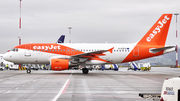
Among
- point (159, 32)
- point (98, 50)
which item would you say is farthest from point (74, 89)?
point (159, 32)

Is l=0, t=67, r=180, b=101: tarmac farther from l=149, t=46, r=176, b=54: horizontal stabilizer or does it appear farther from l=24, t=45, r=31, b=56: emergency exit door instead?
l=149, t=46, r=176, b=54: horizontal stabilizer

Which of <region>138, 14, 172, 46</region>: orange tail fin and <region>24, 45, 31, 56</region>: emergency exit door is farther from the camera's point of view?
<region>138, 14, 172, 46</region>: orange tail fin

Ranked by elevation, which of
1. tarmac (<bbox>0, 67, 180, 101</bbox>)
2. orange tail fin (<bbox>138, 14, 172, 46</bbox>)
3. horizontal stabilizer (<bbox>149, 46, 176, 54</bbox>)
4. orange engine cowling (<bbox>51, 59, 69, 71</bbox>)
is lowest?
tarmac (<bbox>0, 67, 180, 101</bbox>)

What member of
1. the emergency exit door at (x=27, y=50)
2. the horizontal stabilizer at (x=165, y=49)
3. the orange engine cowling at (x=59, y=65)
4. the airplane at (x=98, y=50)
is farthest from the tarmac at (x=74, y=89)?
the horizontal stabilizer at (x=165, y=49)

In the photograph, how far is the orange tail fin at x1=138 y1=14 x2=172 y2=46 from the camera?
32125 millimetres

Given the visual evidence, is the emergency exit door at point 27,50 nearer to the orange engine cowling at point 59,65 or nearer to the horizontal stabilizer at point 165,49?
the orange engine cowling at point 59,65

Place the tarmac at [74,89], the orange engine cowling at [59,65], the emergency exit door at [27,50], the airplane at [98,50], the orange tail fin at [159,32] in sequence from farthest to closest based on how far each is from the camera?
the orange tail fin at [159,32], the emergency exit door at [27,50], the airplane at [98,50], the orange engine cowling at [59,65], the tarmac at [74,89]

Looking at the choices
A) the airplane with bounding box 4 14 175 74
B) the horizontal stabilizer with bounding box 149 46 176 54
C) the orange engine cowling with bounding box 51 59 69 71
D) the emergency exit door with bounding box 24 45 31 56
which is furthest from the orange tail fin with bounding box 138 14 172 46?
the emergency exit door with bounding box 24 45 31 56

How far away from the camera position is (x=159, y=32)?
32.2 m

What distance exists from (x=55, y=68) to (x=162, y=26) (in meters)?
15.1

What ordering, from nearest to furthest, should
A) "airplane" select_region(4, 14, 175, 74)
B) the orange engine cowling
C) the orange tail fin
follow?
the orange engine cowling < "airplane" select_region(4, 14, 175, 74) < the orange tail fin

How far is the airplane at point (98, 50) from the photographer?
100 feet

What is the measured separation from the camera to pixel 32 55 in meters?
30.8

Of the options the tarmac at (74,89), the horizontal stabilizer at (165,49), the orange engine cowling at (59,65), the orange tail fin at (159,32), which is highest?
the orange tail fin at (159,32)
